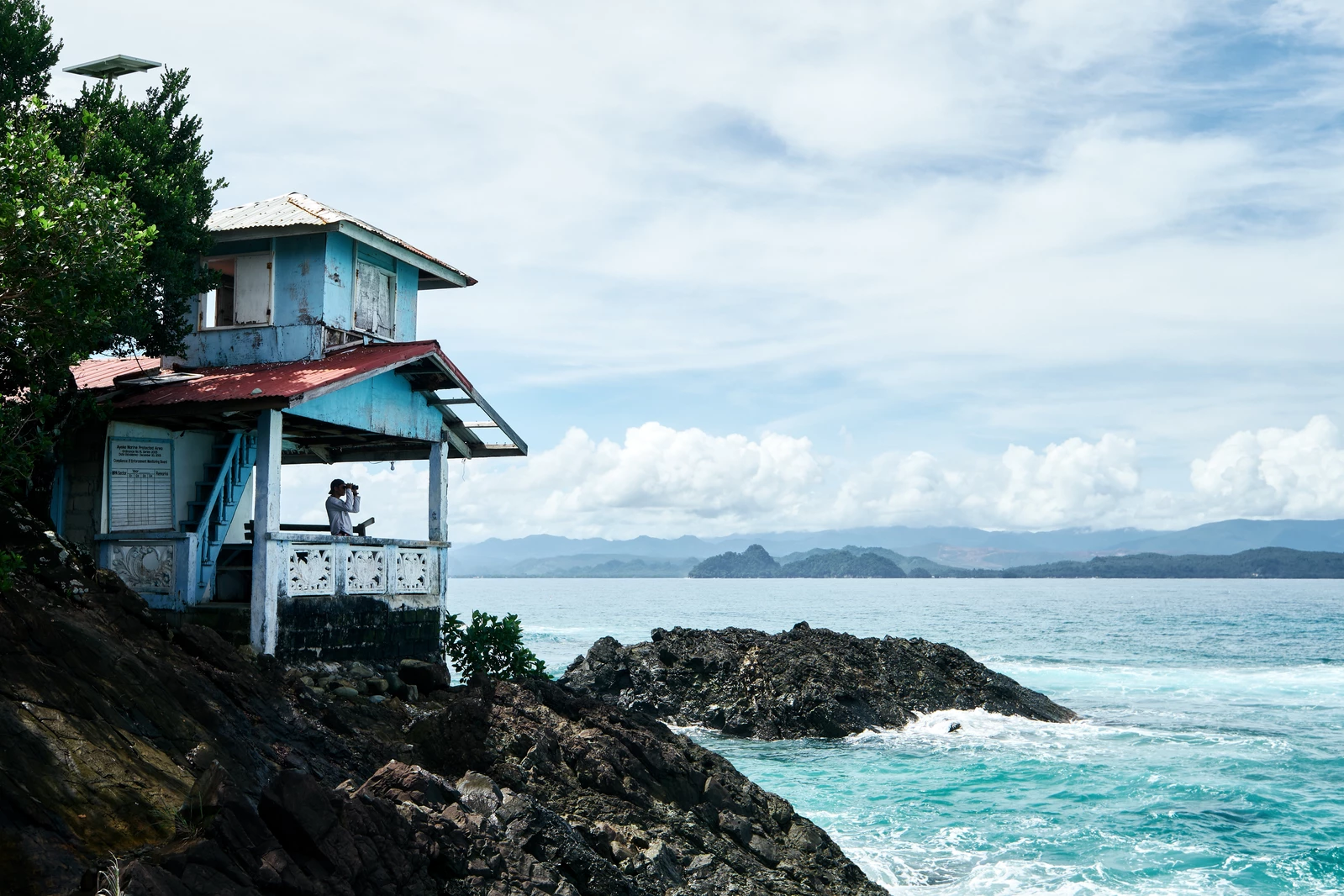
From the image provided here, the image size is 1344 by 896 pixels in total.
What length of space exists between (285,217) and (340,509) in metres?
5.03

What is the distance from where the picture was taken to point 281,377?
15.9 metres

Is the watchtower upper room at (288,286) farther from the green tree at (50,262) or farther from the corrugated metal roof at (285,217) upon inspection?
the green tree at (50,262)

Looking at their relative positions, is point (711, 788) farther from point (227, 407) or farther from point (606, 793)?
point (227, 407)

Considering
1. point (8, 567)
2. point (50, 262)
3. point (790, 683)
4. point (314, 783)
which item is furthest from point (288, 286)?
point (790, 683)

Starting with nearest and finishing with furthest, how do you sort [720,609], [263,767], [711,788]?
[263,767] → [711,788] → [720,609]

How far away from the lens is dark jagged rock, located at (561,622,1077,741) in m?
26.0

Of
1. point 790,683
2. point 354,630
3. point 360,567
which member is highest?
point 360,567

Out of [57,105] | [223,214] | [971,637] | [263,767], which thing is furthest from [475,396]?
[971,637]

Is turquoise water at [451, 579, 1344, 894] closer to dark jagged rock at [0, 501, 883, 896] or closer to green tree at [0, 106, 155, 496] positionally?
dark jagged rock at [0, 501, 883, 896]

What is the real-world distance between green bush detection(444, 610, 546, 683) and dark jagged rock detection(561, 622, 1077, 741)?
8546mm

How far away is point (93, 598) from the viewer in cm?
1129

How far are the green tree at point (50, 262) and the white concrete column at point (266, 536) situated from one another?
10.6 feet

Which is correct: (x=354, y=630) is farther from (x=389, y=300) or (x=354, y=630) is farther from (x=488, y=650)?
(x=389, y=300)

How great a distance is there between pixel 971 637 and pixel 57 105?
6068cm
